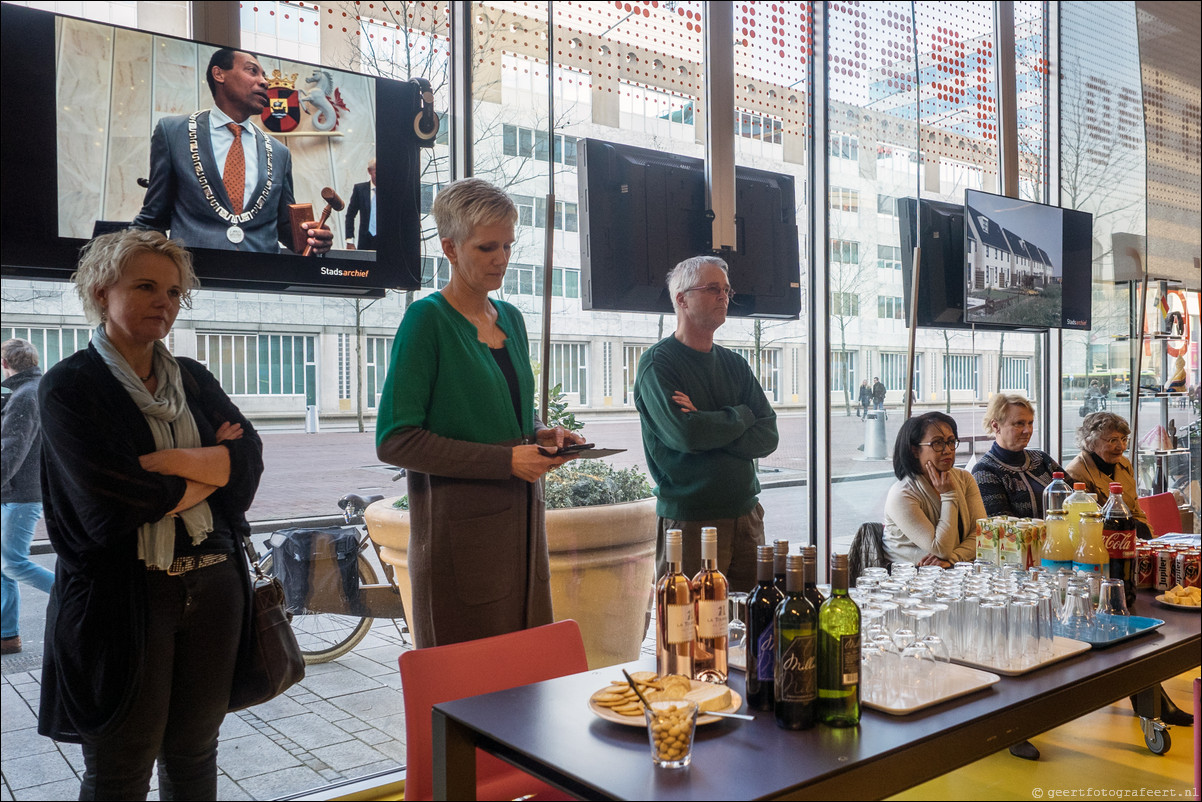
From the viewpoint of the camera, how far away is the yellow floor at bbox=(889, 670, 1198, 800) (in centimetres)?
271

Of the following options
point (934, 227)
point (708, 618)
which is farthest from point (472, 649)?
point (934, 227)

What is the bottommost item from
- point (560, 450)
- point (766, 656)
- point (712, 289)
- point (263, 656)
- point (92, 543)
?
point (263, 656)

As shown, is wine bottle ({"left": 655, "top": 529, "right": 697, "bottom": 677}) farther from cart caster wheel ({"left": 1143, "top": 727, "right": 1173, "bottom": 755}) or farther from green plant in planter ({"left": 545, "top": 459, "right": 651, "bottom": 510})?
cart caster wheel ({"left": 1143, "top": 727, "right": 1173, "bottom": 755})

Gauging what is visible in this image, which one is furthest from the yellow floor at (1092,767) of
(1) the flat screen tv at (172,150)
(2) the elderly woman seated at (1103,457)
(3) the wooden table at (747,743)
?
(1) the flat screen tv at (172,150)

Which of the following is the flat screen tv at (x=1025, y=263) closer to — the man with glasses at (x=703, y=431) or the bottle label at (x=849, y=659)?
the man with glasses at (x=703, y=431)

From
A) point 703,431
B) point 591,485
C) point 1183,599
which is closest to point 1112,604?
point 1183,599

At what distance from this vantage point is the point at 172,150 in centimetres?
Answer: 255

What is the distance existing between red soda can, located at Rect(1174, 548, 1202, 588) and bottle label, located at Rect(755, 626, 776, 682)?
1.63 meters

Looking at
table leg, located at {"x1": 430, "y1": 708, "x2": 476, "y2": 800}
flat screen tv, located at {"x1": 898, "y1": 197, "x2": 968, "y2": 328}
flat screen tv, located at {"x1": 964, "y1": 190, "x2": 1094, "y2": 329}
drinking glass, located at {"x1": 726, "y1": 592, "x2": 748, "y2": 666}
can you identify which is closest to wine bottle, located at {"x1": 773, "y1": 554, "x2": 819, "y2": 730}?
drinking glass, located at {"x1": 726, "y1": 592, "x2": 748, "y2": 666}

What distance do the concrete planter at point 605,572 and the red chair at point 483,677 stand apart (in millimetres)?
1394

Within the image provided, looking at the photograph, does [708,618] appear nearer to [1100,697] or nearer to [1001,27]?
[1100,697]

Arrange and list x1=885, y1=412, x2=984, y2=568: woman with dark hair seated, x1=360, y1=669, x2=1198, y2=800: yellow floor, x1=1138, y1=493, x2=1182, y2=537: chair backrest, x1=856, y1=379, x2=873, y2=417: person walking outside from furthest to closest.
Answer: x1=856, y1=379, x2=873, y2=417: person walking outside
x1=1138, y1=493, x2=1182, y2=537: chair backrest
x1=885, y1=412, x2=984, y2=568: woman with dark hair seated
x1=360, y1=669, x2=1198, y2=800: yellow floor

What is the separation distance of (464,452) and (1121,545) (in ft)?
5.56

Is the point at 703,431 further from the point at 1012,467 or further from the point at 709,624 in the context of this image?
the point at 1012,467
